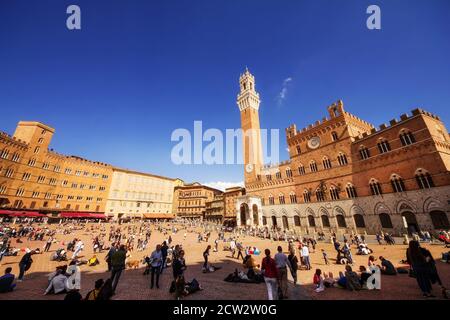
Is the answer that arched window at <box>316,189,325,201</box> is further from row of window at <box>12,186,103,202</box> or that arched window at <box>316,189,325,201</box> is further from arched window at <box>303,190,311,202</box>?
row of window at <box>12,186,103,202</box>

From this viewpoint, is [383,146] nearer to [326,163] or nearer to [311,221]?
[326,163]

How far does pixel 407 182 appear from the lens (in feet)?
68.9

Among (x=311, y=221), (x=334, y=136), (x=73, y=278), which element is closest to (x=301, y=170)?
(x=334, y=136)

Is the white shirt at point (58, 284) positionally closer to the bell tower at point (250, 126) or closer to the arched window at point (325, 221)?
the arched window at point (325, 221)

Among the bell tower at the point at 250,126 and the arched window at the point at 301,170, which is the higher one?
the bell tower at the point at 250,126

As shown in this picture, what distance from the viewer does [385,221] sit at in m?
22.6

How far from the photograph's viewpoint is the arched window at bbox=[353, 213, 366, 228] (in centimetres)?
2498

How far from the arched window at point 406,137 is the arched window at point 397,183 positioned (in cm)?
395

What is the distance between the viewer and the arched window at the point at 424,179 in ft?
63.5

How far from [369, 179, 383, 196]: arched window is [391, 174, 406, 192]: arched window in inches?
57.6

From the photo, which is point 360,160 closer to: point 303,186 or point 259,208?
point 303,186

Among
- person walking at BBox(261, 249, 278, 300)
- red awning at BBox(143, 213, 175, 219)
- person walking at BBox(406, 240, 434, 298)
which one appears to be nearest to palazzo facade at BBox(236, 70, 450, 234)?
person walking at BBox(406, 240, 434, 298)

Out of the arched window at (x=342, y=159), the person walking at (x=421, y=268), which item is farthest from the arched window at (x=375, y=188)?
the person walking at (x=421, y=268)
